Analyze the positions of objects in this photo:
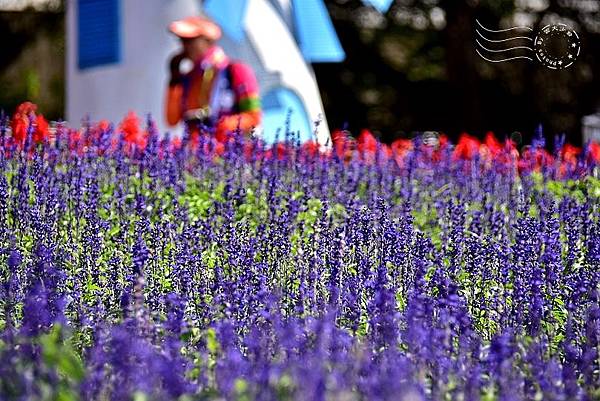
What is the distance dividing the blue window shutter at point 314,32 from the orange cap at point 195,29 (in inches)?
38.4

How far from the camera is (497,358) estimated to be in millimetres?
3275

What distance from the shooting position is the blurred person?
30.4 feet

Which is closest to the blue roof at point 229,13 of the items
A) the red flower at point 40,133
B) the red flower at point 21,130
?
the red flower at point 40,133

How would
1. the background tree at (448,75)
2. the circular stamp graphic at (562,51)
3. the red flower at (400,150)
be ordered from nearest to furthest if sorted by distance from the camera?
the red flower at (400,150), the circular stamp graphic at (562,51), the background tree at (448,75)

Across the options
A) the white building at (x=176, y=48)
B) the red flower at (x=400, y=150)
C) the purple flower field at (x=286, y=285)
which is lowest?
the purple flower field at (x=286, y=285)

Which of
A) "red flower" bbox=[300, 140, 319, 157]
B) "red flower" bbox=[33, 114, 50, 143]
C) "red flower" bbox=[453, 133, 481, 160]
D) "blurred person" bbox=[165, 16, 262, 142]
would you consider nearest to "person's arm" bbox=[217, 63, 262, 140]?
"blurred person" bbox=[165, 16, 262, 142]

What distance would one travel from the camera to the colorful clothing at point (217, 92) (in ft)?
30.4

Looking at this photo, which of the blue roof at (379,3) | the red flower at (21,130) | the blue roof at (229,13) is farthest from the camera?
the blue roof at (379,3)

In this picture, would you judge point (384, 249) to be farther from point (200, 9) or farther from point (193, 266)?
point (200, 9)

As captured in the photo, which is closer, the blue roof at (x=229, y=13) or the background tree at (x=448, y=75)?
the blue roof at (x=229, y=13)

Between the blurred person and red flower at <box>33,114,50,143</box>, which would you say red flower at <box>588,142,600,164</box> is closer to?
the blurred person

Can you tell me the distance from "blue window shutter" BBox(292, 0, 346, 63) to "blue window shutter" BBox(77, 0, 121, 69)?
1.69 metres

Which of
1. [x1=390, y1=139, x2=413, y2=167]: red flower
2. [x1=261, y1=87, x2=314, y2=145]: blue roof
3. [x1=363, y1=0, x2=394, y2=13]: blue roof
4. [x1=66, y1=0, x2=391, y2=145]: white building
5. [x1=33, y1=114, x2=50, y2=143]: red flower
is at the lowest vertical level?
[x1=390, y1=139, x2=413, y2=167]: red flower

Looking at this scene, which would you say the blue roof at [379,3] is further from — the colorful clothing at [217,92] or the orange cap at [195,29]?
the colorful clothing at [217,92]
